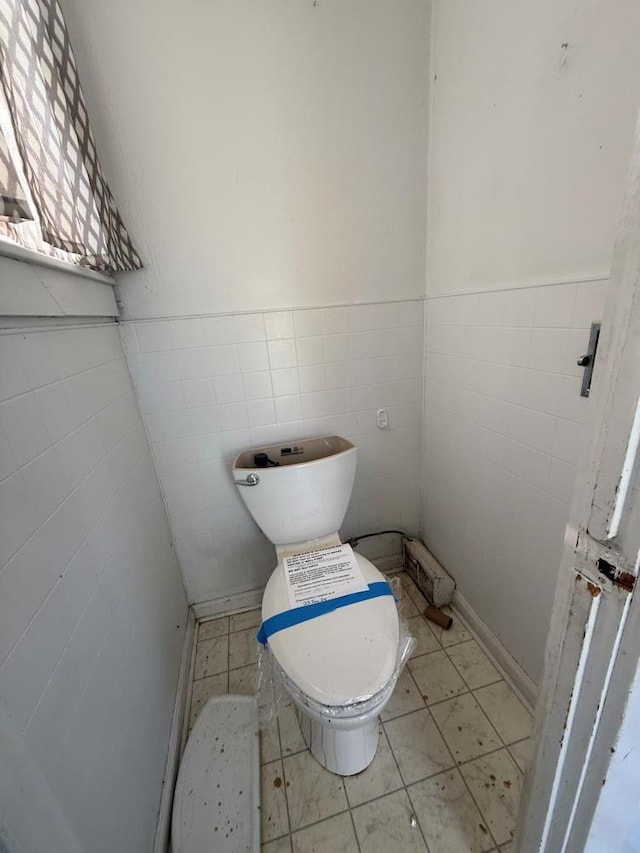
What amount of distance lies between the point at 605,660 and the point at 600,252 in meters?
0.72

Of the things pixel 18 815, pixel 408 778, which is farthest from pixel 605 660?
pixel 408 778

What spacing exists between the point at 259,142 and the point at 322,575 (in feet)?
4.30

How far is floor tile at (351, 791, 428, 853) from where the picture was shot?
2.64 ft

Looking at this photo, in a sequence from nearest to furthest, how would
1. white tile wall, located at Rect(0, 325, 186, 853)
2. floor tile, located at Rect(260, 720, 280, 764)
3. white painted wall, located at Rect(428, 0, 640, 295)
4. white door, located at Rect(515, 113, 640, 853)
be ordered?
white door, located at Rect(515, 113, 640, 853) < white tile wall, located at Rect(0, 325, 186, 853) < white painted wall, located at Rect(428, 0, 640, 295) < floor tile, located at Rect(260, 720, 280, 764)

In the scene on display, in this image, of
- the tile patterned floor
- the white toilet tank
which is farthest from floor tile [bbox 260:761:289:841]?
the white toilet tank

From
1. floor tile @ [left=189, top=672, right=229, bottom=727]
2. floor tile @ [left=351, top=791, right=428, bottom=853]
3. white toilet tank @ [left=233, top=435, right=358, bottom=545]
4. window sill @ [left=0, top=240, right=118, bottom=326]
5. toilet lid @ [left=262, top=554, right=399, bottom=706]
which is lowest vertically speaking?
floor tile @ [left=351, top=791, right=428, bottom=853]

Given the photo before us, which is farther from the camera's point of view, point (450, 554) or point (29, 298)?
point (450, 554)

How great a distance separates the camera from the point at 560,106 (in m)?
0.72

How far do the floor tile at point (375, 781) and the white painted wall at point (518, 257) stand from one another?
49 cm

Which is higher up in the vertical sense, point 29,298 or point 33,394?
point 29,298

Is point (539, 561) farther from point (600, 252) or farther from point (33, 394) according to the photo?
point (33, 394)

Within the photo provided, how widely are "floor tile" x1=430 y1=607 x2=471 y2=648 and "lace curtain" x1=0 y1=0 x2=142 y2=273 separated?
5.28ft

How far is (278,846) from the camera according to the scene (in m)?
0.82

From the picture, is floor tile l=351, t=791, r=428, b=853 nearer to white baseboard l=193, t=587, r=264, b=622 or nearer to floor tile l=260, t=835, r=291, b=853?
floor tile l=260, t=835, r=291, b=853
